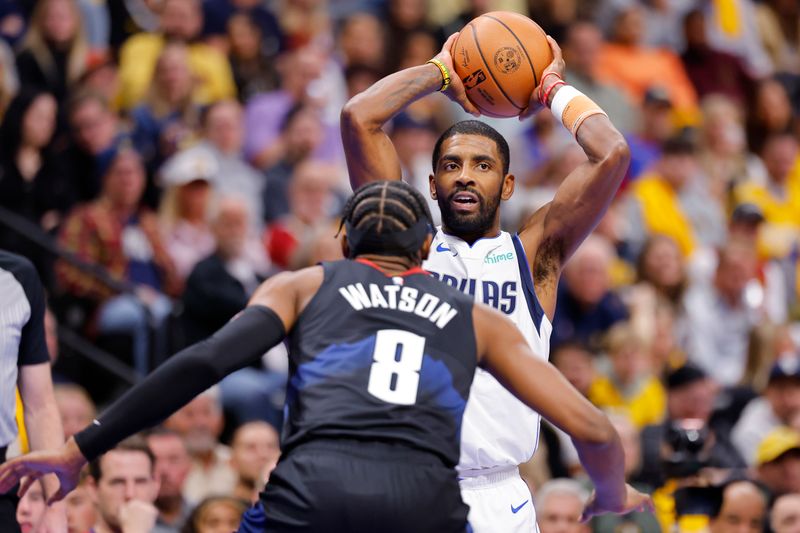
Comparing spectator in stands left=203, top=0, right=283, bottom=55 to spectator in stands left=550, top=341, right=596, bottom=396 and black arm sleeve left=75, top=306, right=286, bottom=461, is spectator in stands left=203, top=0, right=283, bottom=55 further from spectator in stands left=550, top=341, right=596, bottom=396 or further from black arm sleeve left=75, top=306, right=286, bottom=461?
black arm sleeve left=75, top=306, right=286, bottom=461

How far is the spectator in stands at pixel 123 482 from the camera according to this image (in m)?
7.12

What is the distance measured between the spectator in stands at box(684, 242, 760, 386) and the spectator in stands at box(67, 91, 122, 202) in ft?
16.6

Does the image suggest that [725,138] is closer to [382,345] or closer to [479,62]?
[479,62]

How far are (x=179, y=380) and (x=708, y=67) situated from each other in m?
13.2

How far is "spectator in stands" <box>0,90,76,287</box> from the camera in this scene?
1055 centimetres

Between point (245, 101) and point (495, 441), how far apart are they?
7.94 meters

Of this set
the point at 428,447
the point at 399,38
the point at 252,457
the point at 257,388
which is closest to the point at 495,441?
the point at 428,447

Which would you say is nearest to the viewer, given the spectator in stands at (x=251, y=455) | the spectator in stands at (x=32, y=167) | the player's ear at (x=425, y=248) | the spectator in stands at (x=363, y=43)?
the player's ear at (x=425, y=248)

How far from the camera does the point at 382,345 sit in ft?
14.7

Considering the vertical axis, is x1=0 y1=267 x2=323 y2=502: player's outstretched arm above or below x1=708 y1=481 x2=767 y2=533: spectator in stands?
above

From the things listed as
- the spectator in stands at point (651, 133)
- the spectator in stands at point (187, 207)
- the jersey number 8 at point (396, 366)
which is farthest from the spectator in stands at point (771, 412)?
the jersey number 8 at point (396, 366)

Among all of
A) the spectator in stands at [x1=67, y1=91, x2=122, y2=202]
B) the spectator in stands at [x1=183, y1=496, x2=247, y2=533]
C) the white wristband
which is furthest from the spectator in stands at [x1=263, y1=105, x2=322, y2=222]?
the white wristband

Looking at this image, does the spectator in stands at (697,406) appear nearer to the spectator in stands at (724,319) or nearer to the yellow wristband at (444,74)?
the spectator in stands at (724,319)

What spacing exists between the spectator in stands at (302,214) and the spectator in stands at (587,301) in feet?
6.61
